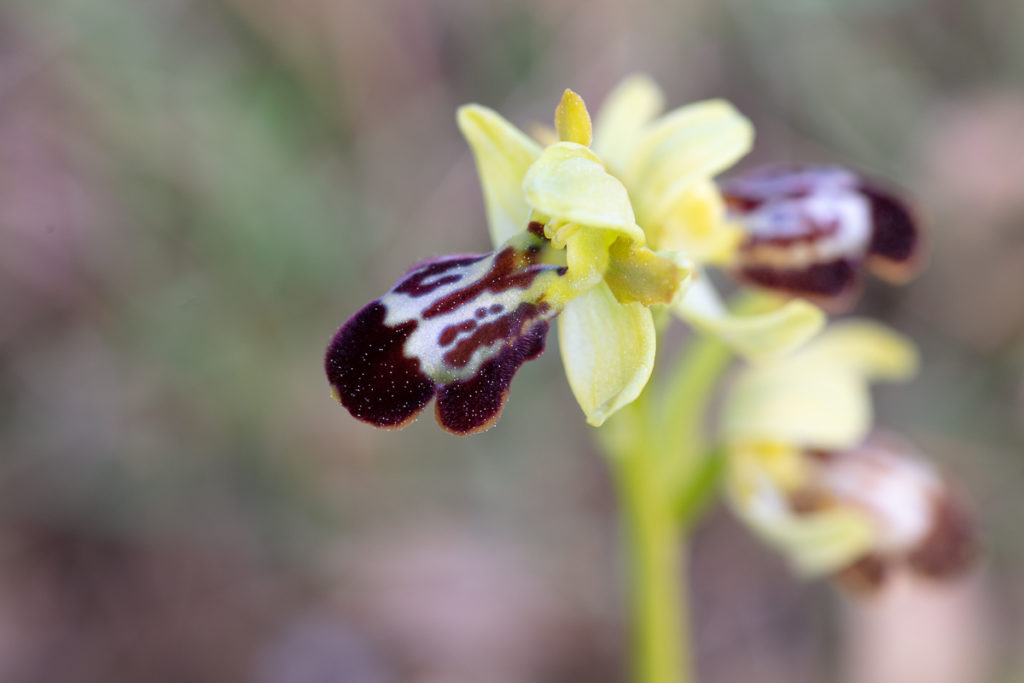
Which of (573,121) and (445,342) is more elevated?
(573,121)

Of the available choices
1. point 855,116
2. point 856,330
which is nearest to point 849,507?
point 856,330

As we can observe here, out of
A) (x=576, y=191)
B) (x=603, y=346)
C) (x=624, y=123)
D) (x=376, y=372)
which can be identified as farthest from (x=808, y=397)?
(x=376, y=372)

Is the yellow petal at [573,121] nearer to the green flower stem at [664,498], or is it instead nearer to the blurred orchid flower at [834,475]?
the green flower stem at [664,498]

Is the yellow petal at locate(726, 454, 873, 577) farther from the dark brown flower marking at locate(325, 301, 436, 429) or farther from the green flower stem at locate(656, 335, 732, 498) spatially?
the dark brown flower marking at locate(325, 301, 436, 429)

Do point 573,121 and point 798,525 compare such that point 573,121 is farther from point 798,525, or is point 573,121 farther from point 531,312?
point 798,525

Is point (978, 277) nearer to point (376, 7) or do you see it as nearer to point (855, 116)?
point (855, 116)

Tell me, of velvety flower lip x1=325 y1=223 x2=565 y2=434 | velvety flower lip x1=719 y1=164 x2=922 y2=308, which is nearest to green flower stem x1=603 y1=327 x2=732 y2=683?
velvety flower lip x1=719 y1=164 x2=922 y2=308
